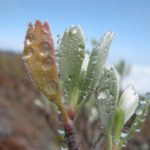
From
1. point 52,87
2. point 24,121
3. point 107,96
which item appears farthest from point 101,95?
point 24,121

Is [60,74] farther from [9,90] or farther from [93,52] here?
[9,90]

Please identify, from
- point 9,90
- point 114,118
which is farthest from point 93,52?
point 9,90

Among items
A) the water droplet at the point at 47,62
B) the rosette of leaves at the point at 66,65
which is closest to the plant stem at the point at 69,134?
the rosette of leaves at the point at 66,65

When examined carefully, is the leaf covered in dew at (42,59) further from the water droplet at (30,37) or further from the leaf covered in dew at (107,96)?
the leaf covered in dew at (107,96)

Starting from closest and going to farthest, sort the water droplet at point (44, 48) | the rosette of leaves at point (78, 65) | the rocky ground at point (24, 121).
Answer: the water droplet at point (44, 48)
the rosette of leaves at point (78, 65)
the rocky ground at point (24, 121)

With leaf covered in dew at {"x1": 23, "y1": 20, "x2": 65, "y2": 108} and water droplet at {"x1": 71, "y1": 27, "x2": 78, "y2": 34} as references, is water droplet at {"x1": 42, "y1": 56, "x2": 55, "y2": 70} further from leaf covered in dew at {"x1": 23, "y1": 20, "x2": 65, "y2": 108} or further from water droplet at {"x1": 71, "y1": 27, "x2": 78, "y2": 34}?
water droplet at {"x1": 71, "y1": 27, "x2": 78, "y2": 34}

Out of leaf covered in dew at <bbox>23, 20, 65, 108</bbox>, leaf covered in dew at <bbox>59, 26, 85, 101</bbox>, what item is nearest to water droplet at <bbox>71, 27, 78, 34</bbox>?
leaf covered in dew at <bbox>59, 26, 85, 101</bbox>
